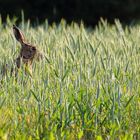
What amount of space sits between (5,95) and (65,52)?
0.84 m

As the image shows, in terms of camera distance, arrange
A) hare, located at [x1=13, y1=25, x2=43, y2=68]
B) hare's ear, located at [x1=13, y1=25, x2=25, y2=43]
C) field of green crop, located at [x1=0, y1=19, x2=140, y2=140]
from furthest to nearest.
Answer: hare's ear, located at [x1=13, y1=25, x2=25, y2=43]
hare, located at [x1=13, y1=25, x2=43, y2=68]
field of green crop, located at [x1=0, y1=19, x2=140, y2=140]

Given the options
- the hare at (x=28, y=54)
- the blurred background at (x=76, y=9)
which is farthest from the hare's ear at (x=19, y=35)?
the blurred background at (x=76, y=9)

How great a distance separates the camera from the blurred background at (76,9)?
9.62 meters

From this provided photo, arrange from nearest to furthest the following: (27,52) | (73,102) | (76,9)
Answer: (73,102) → (27,52) → (76,9)

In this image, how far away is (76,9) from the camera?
32.2 feet

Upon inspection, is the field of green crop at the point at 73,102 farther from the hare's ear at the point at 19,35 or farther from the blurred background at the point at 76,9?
the blurred background at the point at 76,9

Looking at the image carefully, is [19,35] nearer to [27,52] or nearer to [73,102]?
[27,52]

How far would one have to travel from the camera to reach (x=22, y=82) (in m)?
3.54

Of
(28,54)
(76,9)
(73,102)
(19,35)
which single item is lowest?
(73,102)

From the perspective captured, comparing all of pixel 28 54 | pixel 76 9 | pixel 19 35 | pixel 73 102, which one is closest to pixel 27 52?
pixel 28 54

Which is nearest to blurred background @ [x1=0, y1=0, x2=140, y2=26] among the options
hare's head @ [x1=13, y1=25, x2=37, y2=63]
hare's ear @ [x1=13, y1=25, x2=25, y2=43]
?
hare's ear @ [x1=13, y1=25, x2=25, y2=43]

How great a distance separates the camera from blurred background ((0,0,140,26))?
9625 millimetres

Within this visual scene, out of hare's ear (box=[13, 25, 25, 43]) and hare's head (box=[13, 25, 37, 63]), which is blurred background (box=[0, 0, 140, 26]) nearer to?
hare's ear (box=[13, 25, 25, 43])

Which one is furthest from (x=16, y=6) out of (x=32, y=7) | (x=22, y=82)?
(x=22, y=82)
